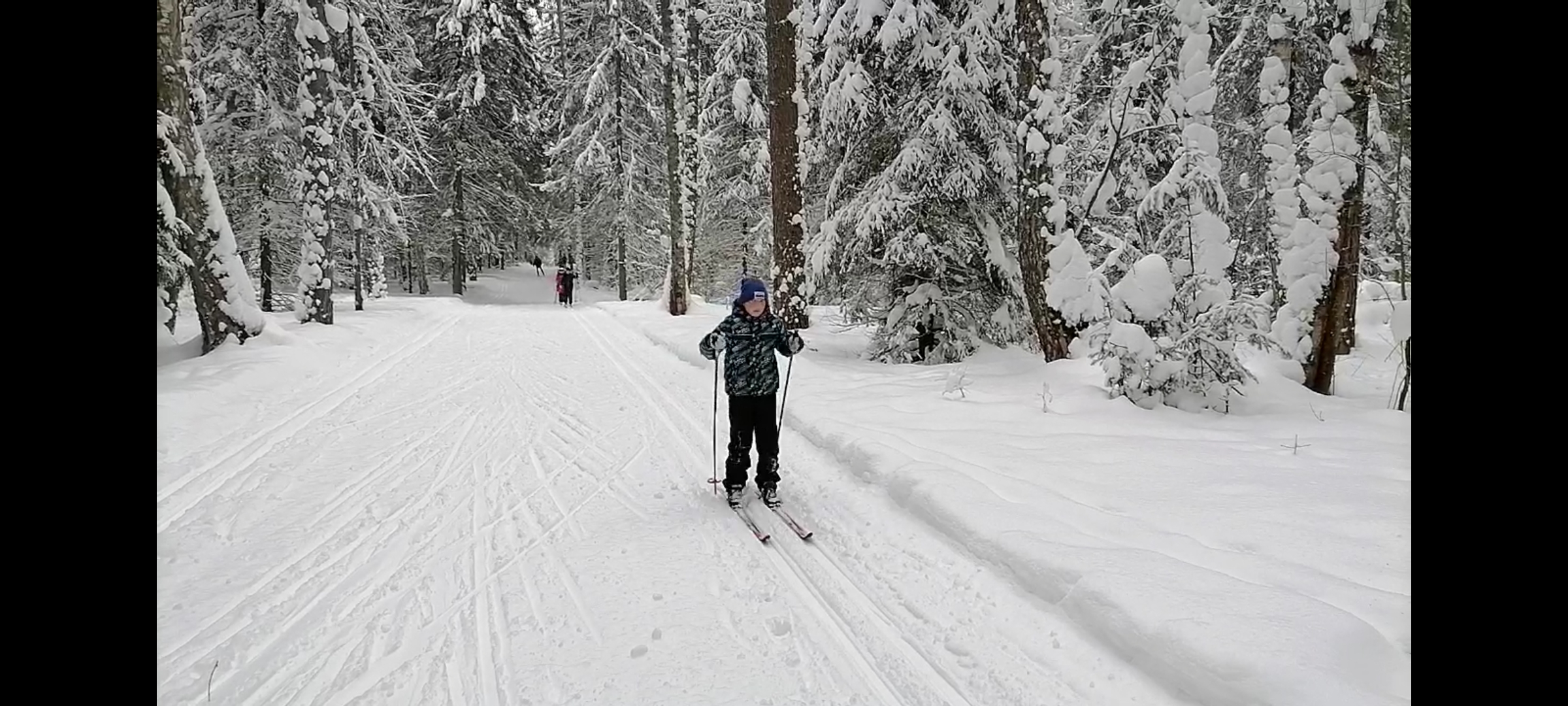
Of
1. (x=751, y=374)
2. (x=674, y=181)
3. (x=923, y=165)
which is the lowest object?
(x=751, y=374)

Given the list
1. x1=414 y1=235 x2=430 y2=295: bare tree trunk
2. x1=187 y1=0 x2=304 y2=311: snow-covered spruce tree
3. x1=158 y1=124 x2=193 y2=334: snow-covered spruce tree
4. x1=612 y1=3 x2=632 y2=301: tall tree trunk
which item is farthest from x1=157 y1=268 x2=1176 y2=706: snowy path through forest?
x1=414 y1=235 x2=430 y2=295: bare tree trunk

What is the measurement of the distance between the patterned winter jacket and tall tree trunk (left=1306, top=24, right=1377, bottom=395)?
628 centimetres

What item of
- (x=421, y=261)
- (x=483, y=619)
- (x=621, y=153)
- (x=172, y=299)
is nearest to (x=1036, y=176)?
(x=483, y=619)

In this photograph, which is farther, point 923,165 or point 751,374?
point 923,165

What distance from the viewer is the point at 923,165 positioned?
35.7 feet

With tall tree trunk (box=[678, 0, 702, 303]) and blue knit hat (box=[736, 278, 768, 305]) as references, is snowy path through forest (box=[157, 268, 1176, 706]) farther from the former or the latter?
tall tree trunk (box=[678, 0, 702, 303])

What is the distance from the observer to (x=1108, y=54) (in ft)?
42.9

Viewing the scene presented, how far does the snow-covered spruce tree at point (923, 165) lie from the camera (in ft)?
35.7

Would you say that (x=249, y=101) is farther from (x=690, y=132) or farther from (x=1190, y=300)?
(x=1190, y=300)

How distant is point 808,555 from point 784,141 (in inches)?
408

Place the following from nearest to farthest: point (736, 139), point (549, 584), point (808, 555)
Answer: point (549, 584) < point (808, 555) < point (736, 139)

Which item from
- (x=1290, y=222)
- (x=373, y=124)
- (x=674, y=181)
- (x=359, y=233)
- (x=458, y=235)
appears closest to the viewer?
(x=1290, y=222)
